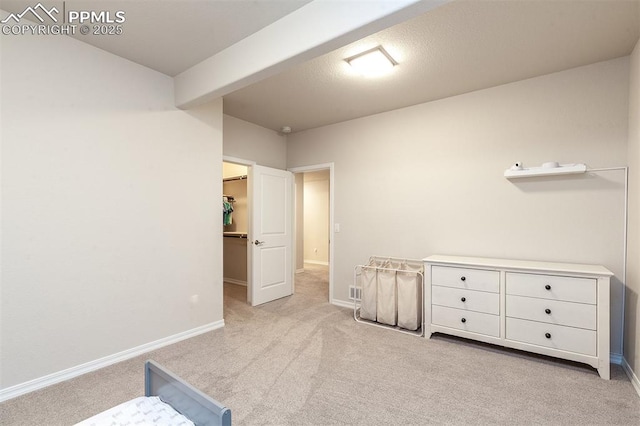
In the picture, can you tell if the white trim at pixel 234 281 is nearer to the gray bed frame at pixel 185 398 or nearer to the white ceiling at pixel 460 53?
the white ceiling at pixel 460 53

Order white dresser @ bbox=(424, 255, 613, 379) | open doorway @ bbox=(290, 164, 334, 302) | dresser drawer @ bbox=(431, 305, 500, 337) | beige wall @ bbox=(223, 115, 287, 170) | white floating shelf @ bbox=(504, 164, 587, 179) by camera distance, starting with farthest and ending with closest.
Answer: open doorway @ bbox=(290, 164, 334, 302) → beige wall @ bbox=(223, 115, 287, 170) → dresser drawer @ bbox=(431, 305, 500, 337) → white floating shelf @ bbox=(504, 164, 587, 179) → white dresser @ bbox=(424, 255, 613, 379)

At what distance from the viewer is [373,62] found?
2.62 meters

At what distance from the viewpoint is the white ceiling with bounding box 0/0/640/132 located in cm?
199

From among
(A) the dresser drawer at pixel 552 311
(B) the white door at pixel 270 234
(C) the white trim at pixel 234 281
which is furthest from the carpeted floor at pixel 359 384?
(C) the white trim at pixel 234 281

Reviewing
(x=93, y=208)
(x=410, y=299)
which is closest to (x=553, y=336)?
(x=410, y=299)

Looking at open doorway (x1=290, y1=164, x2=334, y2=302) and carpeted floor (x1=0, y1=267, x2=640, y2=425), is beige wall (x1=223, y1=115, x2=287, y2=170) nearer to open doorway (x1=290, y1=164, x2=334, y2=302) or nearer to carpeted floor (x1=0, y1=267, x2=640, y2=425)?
carpeted floor (x1=0, y1=267, x2=640, y2=425)

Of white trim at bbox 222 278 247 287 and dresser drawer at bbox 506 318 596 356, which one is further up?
dresser drawer at bbox 506 318 596 356

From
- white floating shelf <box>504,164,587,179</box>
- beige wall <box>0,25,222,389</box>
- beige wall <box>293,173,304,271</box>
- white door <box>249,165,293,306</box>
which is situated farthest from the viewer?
beige wall <box>293,173,304,271</box>

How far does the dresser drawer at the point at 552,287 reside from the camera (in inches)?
93.7

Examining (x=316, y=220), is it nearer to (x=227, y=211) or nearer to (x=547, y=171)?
(x=227, y=211)

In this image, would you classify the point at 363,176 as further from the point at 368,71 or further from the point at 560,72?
the point at 560,72

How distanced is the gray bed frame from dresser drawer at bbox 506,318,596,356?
8.65 feet

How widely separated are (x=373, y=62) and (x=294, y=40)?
886 millimetres

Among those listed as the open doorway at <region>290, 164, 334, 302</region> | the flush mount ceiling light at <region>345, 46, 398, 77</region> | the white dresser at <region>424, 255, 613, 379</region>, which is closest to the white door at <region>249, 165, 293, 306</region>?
the flush mount ceiling light at <region>345, 46, 398, 77</region>
